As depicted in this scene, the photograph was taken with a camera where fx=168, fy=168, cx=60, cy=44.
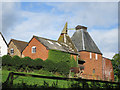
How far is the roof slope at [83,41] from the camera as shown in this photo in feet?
118

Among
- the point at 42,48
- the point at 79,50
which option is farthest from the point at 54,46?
the point at 79,50

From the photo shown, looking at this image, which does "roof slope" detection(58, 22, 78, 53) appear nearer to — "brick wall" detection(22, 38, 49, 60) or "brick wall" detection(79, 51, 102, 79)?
"brick wall" detection(79, 51, 102, 79)

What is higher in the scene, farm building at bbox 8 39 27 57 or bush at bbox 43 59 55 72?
farm building at bbox 8 39 27 57

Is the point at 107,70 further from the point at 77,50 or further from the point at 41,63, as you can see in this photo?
the point at 41,63

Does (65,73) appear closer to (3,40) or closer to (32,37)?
(32,37)

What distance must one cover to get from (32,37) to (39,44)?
8.51 ft

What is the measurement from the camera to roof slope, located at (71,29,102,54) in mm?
35831

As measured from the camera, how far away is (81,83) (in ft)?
21.7

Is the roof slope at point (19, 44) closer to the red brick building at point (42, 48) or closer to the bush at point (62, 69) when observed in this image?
the red brick building at point (42, 48)

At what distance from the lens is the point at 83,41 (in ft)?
119

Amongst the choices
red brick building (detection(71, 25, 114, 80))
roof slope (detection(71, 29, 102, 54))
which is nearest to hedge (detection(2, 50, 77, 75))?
red brick building (detection(71, 25, 114, 80))

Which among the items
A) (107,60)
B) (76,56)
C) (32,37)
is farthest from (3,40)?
(107,60)

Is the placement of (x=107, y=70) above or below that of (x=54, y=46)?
below

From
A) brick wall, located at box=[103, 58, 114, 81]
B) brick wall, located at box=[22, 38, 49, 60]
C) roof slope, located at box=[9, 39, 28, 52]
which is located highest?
roof slope, located at box=[9, 39, 28, 52]
